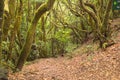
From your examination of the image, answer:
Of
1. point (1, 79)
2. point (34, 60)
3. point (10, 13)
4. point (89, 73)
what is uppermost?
point (10, 13)

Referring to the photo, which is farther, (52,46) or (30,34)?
(52,46)

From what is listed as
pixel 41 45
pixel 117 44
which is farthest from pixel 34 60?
pixel 117 44

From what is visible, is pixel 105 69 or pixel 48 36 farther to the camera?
pixel 48 36

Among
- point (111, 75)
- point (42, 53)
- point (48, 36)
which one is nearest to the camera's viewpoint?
point (111, 75)

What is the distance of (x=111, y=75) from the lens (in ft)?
30.6

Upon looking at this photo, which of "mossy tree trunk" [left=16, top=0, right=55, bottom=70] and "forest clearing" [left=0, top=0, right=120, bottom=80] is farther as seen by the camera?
"forest clearing" [left=0, top=0, right=120, bottom=80]

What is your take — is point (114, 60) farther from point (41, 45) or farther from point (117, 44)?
point (41, 45)

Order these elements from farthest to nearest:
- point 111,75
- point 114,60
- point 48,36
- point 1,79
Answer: point 48,36 → point 114,60 → point 111,75 → point 1,79

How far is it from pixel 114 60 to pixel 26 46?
167 inches

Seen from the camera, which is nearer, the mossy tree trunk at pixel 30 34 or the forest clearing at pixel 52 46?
the mossy tree trunk at pixel 30 34

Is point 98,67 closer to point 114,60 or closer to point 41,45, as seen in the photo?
point 114,60

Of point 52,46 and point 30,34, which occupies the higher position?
point 30,34

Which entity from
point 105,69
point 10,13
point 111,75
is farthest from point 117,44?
point 10,13

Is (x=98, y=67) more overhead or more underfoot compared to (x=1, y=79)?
more underfoot
